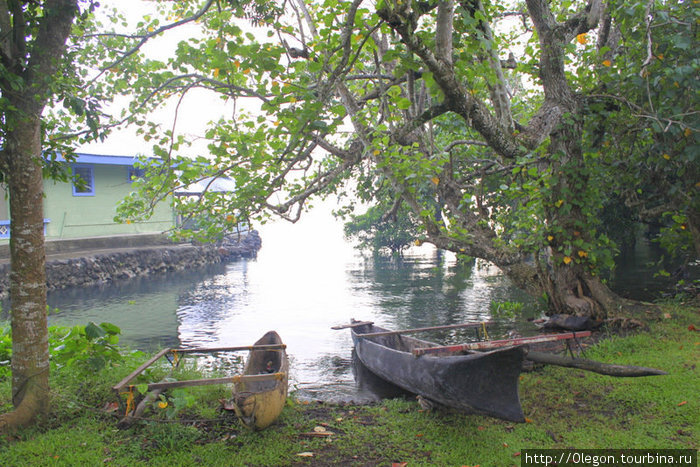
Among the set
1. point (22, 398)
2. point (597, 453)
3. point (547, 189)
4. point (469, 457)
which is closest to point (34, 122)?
point (22, 398)

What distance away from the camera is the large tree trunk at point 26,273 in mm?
4711

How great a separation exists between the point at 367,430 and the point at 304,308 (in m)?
11.4

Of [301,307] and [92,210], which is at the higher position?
[92,210]

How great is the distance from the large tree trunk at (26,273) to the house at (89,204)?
17.4 m

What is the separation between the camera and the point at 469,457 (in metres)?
4.49

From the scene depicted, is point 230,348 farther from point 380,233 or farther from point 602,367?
point 380,233

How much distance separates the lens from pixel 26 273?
186 inches

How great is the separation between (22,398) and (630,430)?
608cm

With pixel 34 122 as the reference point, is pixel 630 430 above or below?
below

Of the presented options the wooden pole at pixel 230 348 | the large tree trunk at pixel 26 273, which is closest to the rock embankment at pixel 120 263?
the wooden pole at pixel 230 348

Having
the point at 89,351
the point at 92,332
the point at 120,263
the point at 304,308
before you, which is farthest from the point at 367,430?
the point at 120,263

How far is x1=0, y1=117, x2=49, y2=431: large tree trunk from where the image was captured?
4.71 meters

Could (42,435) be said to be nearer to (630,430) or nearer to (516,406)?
(516,406)

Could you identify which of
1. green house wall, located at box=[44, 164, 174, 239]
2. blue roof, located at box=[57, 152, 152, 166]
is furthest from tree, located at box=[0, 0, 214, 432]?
blue roof, located at box=[57, 152, 152, 166]
